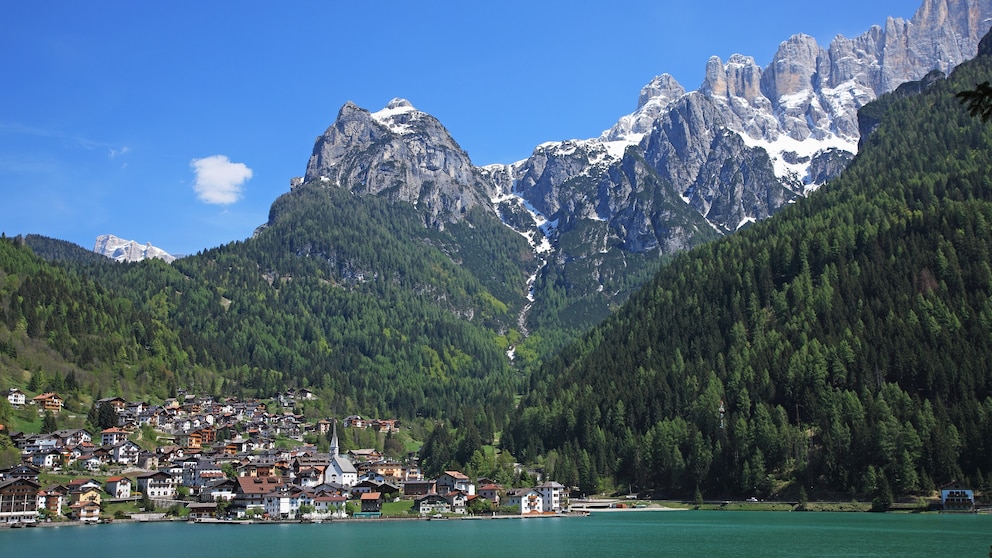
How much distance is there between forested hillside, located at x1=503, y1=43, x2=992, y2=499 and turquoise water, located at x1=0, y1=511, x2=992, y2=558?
493 inches

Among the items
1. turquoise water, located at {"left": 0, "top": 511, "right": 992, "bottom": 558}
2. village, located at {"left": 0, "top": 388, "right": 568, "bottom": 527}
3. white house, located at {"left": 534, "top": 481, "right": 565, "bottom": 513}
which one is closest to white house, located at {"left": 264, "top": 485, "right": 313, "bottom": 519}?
village, located at {"left": 0, "top": 388, "right": 568, "bottom": 527}

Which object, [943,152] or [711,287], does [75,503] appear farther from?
[943,152]

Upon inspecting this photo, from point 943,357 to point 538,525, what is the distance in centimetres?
6129

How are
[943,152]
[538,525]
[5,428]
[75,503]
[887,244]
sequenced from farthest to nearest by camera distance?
[943,152] → [887,244] → [5,428] → [75,503] → [538,525]

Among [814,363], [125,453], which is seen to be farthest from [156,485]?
[814,363]

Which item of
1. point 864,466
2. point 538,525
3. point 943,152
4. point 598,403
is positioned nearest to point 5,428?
point 538,525

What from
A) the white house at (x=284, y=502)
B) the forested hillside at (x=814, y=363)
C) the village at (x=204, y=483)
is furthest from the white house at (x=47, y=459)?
the forested hillside at (x=814, y=363)

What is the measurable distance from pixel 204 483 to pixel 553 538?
218 ft

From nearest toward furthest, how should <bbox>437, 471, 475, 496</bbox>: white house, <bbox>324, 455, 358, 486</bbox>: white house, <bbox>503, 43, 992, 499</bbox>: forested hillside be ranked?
<bbox>503, 43, 992, 499</bbox>: forested hillside
<bbox>437, 471, 475, 496</bbox>: white house
<bbox>324, 455, 358, 486</bbox>: white house

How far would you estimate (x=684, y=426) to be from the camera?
444 ft

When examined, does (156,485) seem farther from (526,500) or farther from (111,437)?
(526,500)

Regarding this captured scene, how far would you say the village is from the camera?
11331 centimetres

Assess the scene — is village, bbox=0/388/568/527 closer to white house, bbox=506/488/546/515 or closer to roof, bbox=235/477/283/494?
white house, bbox=506/488/546/515

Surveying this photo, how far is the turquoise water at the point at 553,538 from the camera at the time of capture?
7294 centimetres
